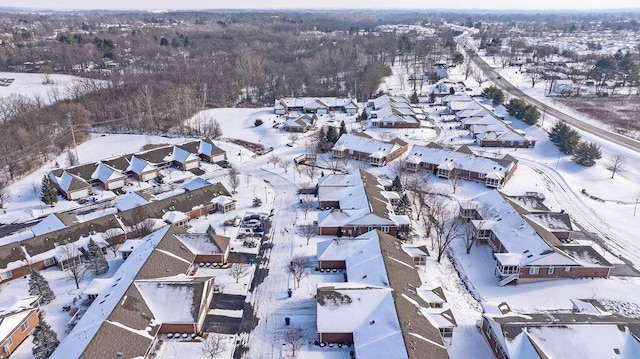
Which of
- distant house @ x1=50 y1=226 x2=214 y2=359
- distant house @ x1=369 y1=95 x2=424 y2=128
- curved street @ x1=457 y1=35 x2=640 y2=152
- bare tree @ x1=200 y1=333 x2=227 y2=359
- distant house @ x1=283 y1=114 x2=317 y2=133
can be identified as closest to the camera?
distant house @ x1=50 y1=226 x2=214 y2=359

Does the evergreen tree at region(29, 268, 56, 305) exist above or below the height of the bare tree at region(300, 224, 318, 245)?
above

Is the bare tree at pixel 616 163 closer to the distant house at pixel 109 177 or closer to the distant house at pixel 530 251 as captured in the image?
the distant house at pixel 530 251

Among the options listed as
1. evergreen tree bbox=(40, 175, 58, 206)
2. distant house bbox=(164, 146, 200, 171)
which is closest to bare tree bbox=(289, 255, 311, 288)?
distant house bbox=(164, 146, 200, 171)

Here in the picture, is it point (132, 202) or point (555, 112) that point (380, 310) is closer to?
point (132, 202)

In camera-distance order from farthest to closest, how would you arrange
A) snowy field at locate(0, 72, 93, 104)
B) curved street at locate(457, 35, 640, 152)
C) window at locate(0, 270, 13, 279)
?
snowy field at locate(0, 72, 93, 104), curved street at locate(457, 35, 640, 152), window at locate(0, 270, 13, 279)

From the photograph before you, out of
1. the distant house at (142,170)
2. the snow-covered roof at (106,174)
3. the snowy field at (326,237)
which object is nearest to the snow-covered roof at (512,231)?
the snowy field at (326,237)

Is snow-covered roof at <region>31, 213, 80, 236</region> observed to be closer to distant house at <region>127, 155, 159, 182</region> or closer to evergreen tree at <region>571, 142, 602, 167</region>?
distant house at <region>127, 155, 159, 182</region>
